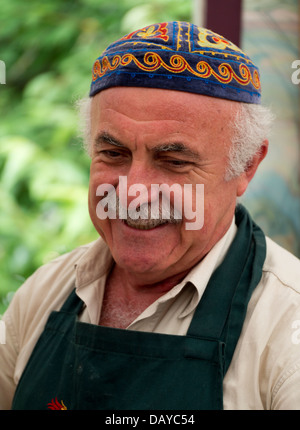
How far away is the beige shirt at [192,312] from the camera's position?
141 centimetres

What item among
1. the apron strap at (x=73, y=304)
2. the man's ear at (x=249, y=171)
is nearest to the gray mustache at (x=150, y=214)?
the man's ear at (x=249, y=171)

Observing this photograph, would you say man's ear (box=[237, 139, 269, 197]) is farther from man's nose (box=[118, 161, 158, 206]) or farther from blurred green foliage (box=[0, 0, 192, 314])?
blurred green foliage (box=[0, 0, 192, 314])

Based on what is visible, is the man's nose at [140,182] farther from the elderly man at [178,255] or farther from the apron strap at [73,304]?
the apron strap at [73,304]

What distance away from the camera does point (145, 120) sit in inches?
→ 59.3

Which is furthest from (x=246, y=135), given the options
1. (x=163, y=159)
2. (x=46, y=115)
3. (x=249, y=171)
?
(x=46, y=115)

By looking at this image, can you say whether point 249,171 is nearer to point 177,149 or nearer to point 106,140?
point 177,149

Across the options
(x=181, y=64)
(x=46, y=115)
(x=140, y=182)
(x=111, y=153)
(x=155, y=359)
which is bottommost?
(x=155, y=359)

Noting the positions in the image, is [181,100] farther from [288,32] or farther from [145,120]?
[288,32]

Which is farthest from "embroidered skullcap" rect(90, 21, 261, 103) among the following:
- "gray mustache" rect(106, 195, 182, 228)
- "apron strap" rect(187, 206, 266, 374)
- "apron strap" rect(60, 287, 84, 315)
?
"apron strap" rect(60, 287, 84, 315)

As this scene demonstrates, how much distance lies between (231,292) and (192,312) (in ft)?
0.39

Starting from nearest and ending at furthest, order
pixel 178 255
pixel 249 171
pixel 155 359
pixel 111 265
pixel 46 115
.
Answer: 1. pixel 155 359
2. pixel 178 255
3. pixel 249 171
4. pixel 111 265
5. pixel 46 115

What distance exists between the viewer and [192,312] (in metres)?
Result: 1.57

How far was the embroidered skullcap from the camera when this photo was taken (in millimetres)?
1511

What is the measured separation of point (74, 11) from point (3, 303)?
265 cm
